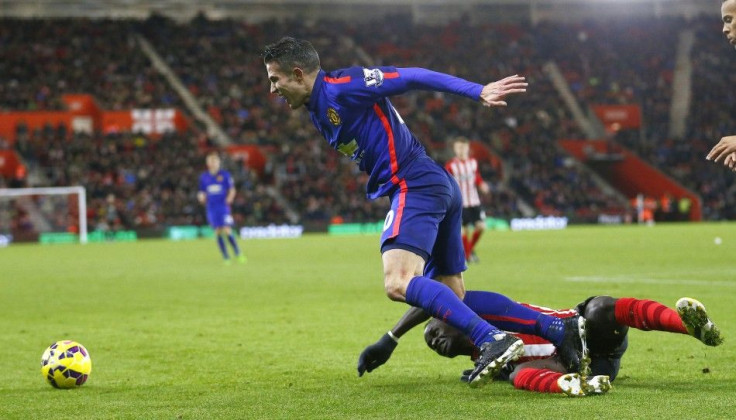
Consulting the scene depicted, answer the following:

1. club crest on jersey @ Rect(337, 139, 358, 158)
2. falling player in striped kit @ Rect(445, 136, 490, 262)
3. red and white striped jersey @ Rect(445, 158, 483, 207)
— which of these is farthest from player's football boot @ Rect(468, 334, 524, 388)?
red and white striped jersey @ Rect(445, 158, 483, 207)

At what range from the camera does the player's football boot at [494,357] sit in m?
4.78

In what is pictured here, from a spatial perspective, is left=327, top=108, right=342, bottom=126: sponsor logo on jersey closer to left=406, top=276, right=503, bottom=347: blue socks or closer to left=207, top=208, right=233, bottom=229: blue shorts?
left=406, top=276, right=503, bottom=347: blue socks

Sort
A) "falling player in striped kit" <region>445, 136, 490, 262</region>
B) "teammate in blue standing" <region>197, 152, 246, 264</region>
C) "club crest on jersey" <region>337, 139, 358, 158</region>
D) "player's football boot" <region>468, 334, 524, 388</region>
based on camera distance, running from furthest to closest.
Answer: "teammate in blue standing" <region>197, 152, 246, 264</region>
"falling player in striped kit" <region>445, 136, 490, 262</region>
"club crest on jersey" <region>337, 139, 358, 158</region>
"player's football boot" <region>468, 334, 524, 388</region>

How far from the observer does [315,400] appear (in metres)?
5.35

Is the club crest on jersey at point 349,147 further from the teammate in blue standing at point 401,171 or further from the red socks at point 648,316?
the red socks at point 648,316

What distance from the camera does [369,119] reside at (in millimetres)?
5891

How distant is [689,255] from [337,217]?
20.3 metres

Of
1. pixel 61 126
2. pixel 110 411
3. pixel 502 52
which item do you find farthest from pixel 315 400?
pixel 502 52

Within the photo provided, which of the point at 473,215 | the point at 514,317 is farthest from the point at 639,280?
the point at 514,317

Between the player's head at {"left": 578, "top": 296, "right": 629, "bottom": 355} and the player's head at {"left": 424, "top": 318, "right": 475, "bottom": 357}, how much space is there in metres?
0.69

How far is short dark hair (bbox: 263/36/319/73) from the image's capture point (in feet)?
19.2

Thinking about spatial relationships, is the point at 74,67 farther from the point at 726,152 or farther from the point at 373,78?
the point at 726,152

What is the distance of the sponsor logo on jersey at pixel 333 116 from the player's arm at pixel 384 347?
1237 millimetres

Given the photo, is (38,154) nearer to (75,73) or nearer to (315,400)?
(75,73)
